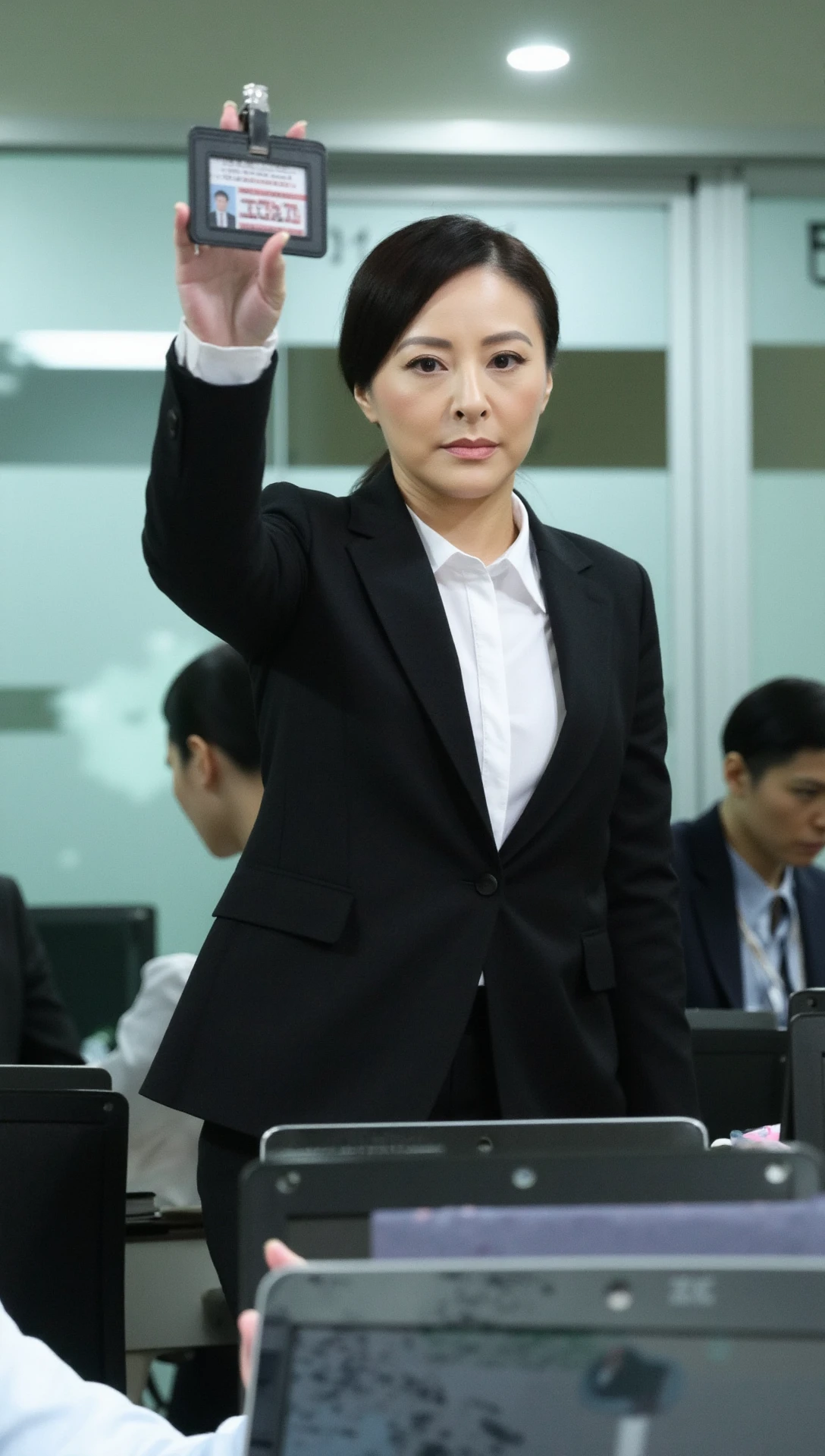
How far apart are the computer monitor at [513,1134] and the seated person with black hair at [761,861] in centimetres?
236

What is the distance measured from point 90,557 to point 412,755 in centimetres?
292

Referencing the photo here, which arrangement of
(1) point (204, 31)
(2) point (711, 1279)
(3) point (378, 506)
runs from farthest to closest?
(1) point (204, 31)
(3) point (378, 506)
(2) point (711, 1279)

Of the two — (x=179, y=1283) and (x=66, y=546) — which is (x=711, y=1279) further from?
(x=66, y=546)

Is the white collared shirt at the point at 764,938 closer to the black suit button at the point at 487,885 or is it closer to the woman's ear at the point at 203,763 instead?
the woman's ear at the point at 203,763

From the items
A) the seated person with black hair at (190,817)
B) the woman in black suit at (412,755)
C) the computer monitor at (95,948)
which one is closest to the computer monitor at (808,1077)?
the woman in black suit at (412,755)

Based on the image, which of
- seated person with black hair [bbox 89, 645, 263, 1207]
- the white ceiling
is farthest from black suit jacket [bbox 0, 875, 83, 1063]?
the white ceiling

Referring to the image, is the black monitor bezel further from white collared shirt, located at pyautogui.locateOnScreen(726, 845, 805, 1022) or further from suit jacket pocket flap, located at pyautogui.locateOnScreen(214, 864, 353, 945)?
white collared shirt, located at pyautogui.locateOnScreen(726, 845, 805, 1022)

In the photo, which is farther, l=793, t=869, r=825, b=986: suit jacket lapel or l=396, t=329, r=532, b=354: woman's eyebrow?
l=793, t=869, r=825, b=986: suit jacket lapel

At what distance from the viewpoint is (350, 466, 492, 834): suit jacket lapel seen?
153 cm

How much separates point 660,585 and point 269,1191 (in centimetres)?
376

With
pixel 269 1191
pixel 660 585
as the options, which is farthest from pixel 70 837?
pixel 269 1191

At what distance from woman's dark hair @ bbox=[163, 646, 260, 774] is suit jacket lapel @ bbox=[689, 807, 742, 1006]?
1147 millimetres

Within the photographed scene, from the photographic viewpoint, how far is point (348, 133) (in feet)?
14.3

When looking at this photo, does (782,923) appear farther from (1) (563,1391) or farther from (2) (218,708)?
(1) (563,1391)
